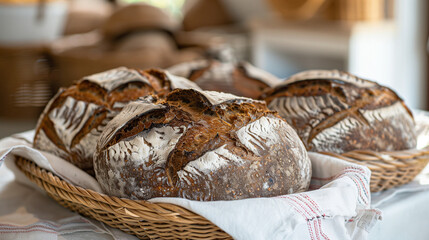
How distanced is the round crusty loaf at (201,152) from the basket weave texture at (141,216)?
32 millimetres

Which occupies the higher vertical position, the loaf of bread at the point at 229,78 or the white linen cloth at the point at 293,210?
the loaf of bread at the point at 229,78

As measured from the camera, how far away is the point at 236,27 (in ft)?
11.8

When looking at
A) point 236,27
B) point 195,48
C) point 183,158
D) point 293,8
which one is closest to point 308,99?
point 183,158

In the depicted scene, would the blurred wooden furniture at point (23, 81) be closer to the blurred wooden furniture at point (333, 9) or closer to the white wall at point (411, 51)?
the blurred wooden furniture at point (333, 9)

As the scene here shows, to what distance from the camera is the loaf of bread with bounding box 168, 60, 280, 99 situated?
1.02 metres

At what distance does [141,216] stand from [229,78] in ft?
1.53

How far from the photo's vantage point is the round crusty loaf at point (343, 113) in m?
0.83

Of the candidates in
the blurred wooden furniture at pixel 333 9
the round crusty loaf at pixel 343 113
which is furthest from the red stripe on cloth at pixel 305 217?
the blurred wooden furniture at pixel 333 9

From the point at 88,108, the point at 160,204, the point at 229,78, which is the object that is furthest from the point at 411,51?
the point at 160,204

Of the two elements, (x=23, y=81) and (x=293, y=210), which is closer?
(x=293, y=210)

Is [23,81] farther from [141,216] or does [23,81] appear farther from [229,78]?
[141,216]

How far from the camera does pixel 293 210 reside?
0.63 meters

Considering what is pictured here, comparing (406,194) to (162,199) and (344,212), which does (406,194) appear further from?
(162,199)

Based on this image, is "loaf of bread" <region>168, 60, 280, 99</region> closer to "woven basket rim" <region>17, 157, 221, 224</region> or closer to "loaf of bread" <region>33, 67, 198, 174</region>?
"loaf of bread" <region>33, 67, 198, 174</region>
